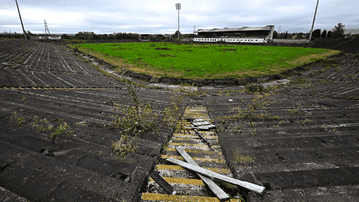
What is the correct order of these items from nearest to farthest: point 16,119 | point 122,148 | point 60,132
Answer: point 122,148 < point 60,132 < point 16,119

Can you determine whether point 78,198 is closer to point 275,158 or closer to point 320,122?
point 275,158

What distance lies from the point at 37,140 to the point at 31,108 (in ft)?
6.70

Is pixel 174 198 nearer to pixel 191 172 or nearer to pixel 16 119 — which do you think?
pixel 191 172

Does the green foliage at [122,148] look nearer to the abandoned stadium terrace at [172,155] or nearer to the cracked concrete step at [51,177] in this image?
the abandoned stadium terrace at [172,155]

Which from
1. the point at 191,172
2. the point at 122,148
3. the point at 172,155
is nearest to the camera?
the point at 191,172

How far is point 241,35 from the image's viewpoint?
62812 mm

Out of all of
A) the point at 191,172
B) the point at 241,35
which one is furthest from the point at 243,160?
the point at 241,35

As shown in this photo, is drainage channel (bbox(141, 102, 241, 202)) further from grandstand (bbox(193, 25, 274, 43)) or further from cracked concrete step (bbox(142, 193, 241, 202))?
grandstand (bbox(193, 25, 274, 43))

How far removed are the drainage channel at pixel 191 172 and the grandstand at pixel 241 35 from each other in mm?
57141

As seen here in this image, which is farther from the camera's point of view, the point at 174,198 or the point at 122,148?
the point at 122,148

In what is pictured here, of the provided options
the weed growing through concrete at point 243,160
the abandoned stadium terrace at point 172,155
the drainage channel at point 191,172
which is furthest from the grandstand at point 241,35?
the weed growing through concrete at point 243,160

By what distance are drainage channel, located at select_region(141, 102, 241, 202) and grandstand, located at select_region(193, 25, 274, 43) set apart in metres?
57.1

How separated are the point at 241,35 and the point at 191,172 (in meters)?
70.9

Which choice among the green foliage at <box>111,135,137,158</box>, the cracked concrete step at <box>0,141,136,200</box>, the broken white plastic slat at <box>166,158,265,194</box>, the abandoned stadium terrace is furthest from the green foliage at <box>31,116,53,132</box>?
the broken white plastic slat at <box>166,158,265,194</box>
